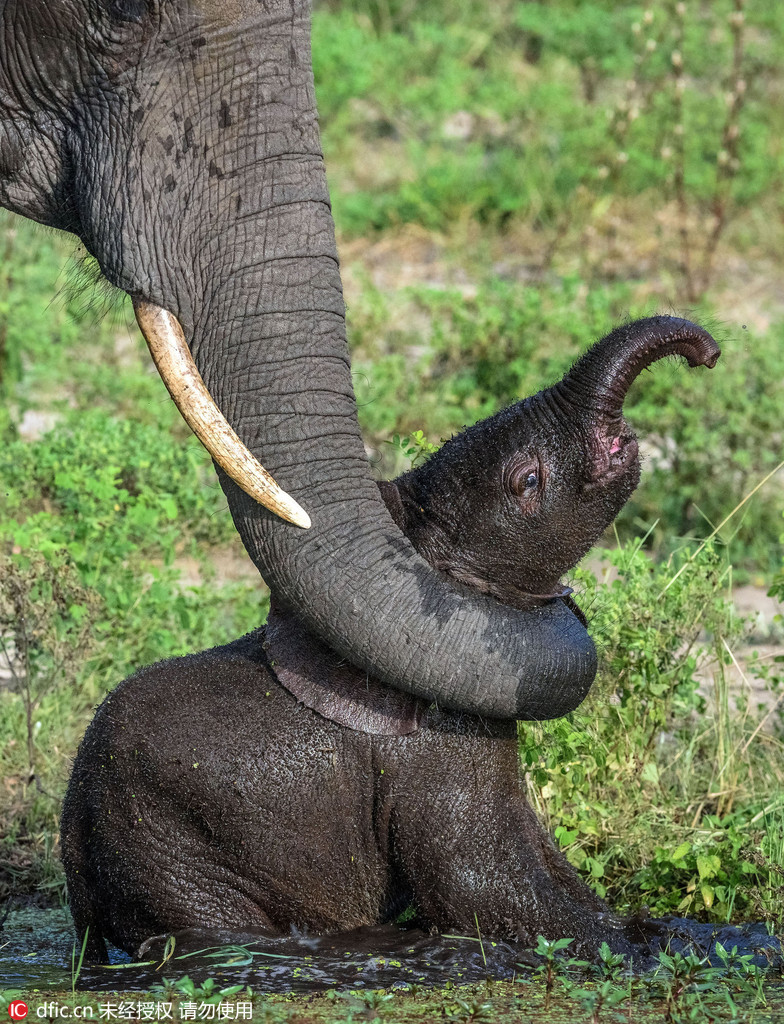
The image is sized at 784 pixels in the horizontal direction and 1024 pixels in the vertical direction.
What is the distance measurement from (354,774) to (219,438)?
0.98 meters

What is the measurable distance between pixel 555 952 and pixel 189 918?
87 cm

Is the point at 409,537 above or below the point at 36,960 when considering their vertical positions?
above

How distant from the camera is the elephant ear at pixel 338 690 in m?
3.93

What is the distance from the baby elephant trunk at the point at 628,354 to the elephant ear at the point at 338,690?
837 millimetres

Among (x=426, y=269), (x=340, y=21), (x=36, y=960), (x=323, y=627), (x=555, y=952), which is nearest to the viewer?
(x=323, y=627)

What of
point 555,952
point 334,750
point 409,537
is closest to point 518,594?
point 409,537

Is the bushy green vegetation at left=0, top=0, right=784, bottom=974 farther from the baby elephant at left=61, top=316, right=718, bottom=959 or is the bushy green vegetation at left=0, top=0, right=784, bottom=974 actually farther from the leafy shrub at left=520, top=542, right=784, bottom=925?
the baby elephant at left=61, top=316, right=718, bottom=959

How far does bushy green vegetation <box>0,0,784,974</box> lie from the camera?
4.95 meters

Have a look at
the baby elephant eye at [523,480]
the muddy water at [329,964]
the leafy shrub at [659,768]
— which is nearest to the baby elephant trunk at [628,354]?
the baby elephant eye at [523,480]

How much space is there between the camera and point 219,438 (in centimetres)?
347

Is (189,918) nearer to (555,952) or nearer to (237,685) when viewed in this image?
(237,685)

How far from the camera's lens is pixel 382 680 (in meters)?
3.73

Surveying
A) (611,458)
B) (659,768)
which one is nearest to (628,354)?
(611,458)

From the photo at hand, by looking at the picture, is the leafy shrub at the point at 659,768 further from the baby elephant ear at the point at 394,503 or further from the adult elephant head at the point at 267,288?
the adult elephant head at the point at 267,288
